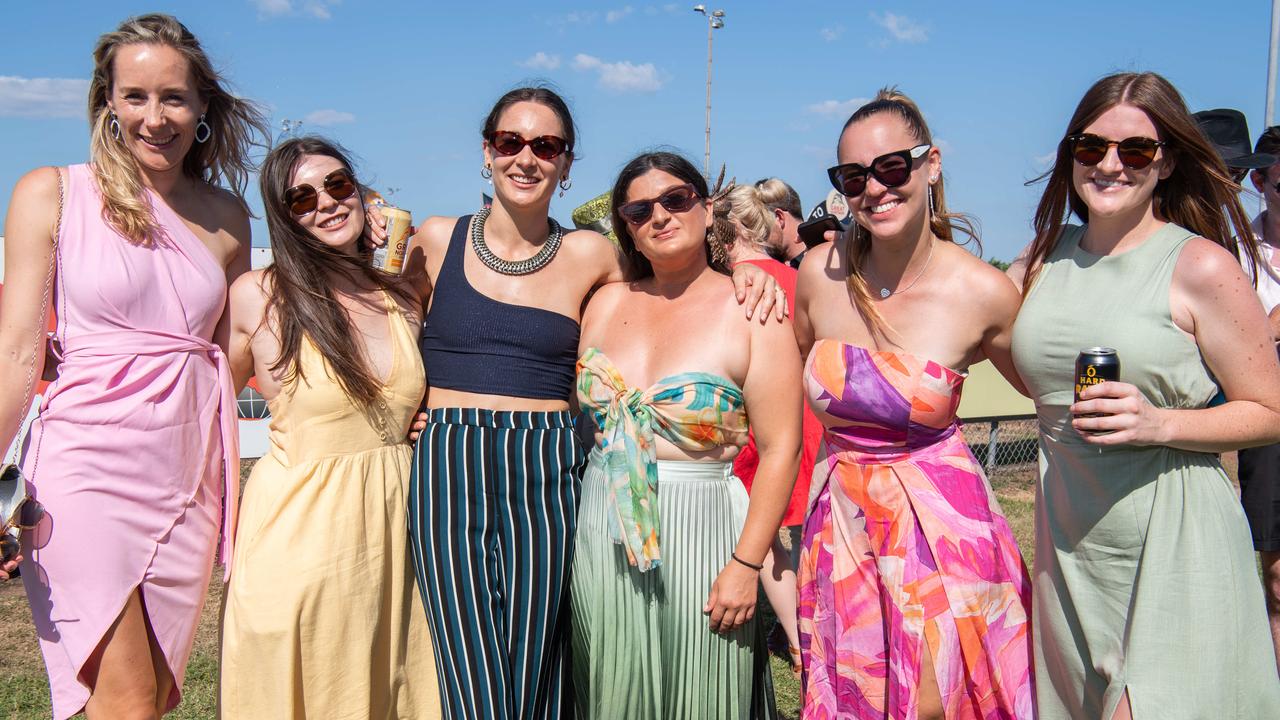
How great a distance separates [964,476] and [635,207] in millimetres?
1276

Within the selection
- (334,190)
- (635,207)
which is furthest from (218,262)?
(635,207)

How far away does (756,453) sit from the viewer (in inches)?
184

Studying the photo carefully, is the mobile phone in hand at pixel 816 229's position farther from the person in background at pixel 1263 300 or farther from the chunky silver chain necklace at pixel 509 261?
the chunky silver chain necklace at pixel 509 261

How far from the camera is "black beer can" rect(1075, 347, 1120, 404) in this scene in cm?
223

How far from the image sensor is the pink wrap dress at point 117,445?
2855mm

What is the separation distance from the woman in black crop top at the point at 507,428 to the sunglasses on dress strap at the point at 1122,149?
3.05 feet

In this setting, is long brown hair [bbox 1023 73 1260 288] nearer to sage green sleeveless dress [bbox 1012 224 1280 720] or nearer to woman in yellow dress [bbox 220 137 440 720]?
sage green sleeveless dress [bbox 1012 224 1280 720]

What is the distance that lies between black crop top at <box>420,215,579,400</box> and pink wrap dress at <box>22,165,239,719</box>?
74 centimetres

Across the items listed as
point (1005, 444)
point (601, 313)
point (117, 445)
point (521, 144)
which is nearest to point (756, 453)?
point (601, 313)

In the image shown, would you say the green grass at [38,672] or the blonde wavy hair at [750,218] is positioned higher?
the blonde wavy hair at [750,218]

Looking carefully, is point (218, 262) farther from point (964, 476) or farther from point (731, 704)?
point (964, 476)

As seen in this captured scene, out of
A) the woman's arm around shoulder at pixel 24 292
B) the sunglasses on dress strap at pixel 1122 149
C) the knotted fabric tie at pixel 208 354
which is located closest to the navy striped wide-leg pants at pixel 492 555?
the knotted fabric tie at pixel 208 354

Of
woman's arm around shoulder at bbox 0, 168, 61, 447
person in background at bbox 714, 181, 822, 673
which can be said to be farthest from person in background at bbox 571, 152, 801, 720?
woman's arm around shoulder at bbox 0, 168, 61, 447

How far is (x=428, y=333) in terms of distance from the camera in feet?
10.7
